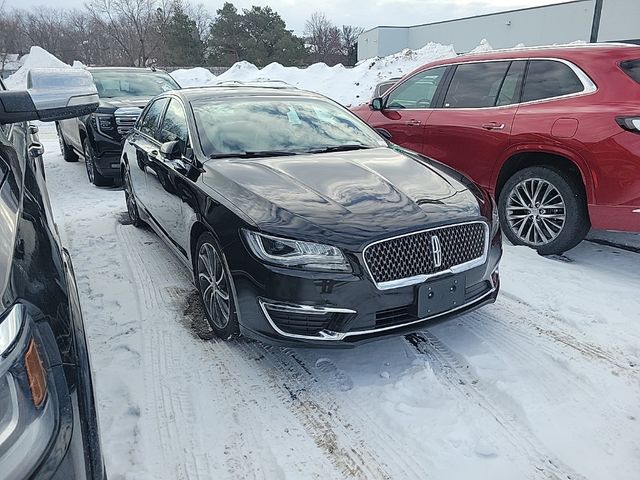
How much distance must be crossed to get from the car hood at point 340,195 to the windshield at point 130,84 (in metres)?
5.93

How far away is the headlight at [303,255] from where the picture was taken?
8.46 feet

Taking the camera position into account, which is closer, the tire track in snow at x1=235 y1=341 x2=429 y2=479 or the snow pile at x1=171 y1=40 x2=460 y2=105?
the tire track in snow at x1=235 y1=341 x2=429 y2=479

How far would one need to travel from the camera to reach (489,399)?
2654mm

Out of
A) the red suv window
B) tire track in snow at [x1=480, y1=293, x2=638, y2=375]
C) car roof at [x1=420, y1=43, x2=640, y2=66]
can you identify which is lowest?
tire track in snow at [x1=480, y1=293, x2=638, y2=375]

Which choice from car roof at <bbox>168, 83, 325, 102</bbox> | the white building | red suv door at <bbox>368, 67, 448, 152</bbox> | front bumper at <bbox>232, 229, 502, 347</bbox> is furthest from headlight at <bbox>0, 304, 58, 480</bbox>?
the white building

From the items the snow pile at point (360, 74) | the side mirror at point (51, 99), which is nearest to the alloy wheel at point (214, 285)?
the side mirror at point (51, 99)

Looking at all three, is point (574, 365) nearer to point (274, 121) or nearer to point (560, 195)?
point (560, 195)

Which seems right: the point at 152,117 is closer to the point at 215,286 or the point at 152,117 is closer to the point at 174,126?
the point at 174,126

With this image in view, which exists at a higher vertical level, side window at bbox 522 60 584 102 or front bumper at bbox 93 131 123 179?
side window at bbox 522 60 584 102

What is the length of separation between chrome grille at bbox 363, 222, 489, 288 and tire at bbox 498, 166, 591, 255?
183cm

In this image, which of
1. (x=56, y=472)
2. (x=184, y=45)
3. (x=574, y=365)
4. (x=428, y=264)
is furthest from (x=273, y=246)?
(x=184, y=45)

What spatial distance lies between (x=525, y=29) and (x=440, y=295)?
34793mm

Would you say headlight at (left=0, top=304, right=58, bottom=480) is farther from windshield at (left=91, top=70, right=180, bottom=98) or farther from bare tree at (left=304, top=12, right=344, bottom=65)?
bare tree at (left=304, top=12, right=344, bottom=65)

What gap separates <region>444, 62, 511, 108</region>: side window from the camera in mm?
5004
